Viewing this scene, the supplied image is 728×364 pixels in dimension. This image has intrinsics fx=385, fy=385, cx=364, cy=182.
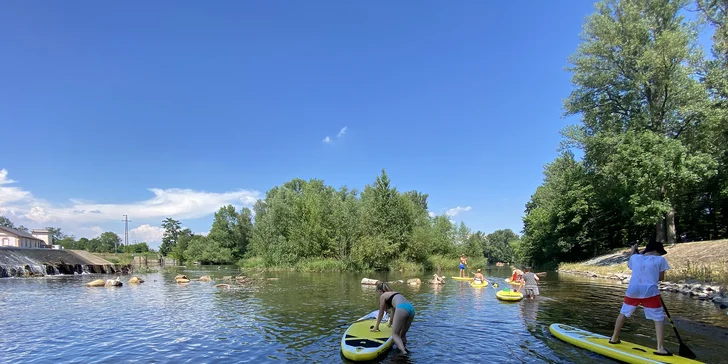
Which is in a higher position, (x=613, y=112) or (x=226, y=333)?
(x=613, y=112)

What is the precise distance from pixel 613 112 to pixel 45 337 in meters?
46.3

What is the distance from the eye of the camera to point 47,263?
159ft

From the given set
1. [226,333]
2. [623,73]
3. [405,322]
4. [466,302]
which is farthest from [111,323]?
[623,73]

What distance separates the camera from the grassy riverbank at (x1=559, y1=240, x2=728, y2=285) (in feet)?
74.3

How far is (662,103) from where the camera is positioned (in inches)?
1407

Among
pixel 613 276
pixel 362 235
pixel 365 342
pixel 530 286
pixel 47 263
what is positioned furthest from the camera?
pixel 362 235

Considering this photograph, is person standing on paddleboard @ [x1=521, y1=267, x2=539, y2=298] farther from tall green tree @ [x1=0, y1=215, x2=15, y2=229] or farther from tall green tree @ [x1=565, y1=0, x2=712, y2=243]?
tall green tree @ [x1=0, y1=215, x2=15, y2=229]

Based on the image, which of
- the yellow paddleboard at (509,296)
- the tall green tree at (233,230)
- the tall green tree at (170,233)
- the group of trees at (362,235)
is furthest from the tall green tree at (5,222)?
the yellow paddleboard at (509,296)

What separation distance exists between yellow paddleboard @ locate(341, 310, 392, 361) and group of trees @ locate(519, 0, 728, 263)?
30.7 m

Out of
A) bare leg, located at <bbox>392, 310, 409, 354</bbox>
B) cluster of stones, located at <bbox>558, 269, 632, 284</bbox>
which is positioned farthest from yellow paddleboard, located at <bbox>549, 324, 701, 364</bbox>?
cluster of stones, located at <bbox>558, 269, 632, 284</bbox>

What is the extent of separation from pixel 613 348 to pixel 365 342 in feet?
22.2

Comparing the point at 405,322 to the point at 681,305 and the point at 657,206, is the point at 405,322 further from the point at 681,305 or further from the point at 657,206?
the point at 657,206

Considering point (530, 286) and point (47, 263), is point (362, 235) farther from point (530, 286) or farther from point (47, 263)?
point (47, 263)

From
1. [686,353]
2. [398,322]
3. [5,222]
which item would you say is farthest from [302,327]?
[5,222]
